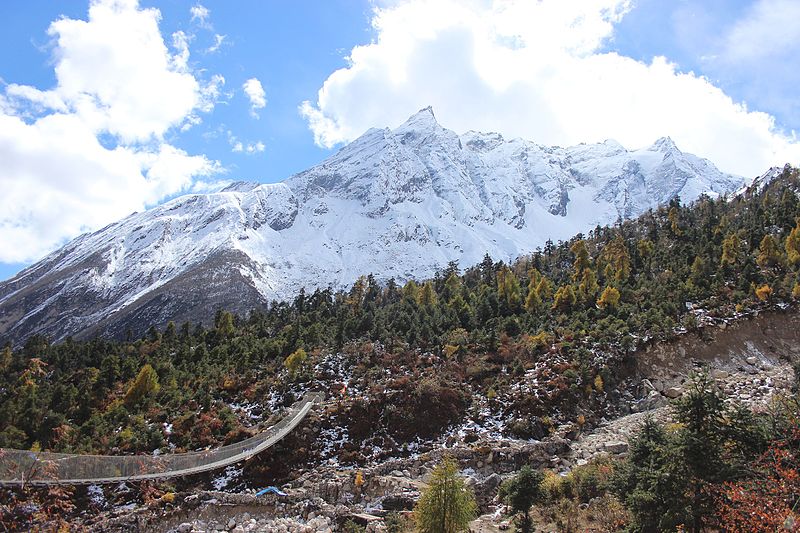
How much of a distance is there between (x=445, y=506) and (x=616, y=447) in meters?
14.6

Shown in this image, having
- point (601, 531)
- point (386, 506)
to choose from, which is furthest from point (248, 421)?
point (601, 531)

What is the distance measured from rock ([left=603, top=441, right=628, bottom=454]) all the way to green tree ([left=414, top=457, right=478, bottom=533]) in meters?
13.0

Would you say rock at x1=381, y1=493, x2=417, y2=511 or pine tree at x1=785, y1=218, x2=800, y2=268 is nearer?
rock at x1=381, y1=493, x2=417, y2=511

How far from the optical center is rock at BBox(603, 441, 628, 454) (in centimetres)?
3047

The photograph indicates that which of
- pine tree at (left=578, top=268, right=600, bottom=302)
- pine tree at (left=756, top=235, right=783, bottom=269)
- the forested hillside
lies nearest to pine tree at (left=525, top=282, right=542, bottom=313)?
the forested hillside

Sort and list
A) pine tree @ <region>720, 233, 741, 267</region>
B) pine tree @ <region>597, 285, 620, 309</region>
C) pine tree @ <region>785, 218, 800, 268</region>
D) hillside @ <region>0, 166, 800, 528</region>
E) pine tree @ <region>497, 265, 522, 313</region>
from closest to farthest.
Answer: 1. hillside @ <region>0, 166, 800, 528</region>
2. pine tree @ <region>785, 218, 800, 268</region>
3. pine tree @ <region>597, 285, 620, 309</region>
4. pine tree @ <region>720, 233, 741, 267</region>
5. pine tree @ <region>497, 265, 522, 313</region>

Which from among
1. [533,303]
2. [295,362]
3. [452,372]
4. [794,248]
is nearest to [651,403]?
[452,372]

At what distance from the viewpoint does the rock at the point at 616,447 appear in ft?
100.0

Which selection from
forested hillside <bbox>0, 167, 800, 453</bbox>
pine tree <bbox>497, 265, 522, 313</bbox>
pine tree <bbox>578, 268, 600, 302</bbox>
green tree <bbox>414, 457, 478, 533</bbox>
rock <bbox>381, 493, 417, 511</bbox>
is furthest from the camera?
pine tree <bbox>497, 265, 522, 313</bbox>

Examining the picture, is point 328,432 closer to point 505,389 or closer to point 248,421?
point 248,421

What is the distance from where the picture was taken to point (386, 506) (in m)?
27.8

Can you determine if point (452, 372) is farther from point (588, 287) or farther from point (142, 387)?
point (142, 387)

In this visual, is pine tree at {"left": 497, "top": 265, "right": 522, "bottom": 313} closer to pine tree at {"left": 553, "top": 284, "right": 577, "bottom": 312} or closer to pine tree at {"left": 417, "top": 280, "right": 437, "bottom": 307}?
pine tree at {"left": 553, "top": 284, "right": 577, "bottom": 312}

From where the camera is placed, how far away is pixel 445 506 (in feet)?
67.3
